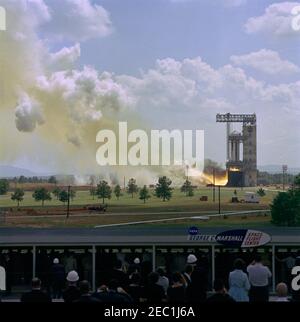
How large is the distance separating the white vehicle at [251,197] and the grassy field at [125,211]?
0.35 metres

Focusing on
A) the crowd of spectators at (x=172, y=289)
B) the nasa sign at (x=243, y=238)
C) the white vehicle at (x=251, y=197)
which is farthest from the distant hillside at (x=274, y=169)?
the crowd of spectators at (x=172, y=289)

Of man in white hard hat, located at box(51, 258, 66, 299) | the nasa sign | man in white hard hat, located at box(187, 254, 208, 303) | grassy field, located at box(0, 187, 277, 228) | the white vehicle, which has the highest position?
the white vehicle

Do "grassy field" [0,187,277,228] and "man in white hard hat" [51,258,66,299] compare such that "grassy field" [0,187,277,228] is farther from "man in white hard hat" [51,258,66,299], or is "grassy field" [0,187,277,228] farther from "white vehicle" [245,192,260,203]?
"man in white hard hat" [51,258,66,299]

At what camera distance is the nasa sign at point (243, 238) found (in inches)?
489

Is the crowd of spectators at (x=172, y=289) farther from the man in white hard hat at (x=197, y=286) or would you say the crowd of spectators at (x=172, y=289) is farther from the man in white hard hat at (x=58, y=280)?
the man in white hard hat at (x=58, y=280)

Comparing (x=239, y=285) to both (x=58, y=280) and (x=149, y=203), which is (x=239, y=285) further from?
(x=149, y=203)

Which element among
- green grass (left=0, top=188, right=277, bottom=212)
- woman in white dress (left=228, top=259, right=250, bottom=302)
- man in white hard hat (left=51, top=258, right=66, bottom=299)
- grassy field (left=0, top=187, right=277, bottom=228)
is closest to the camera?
woman in white dress (left=228, top=259, right=250, bottom=302)

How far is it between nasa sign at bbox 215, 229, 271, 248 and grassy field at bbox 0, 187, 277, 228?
6.32 m

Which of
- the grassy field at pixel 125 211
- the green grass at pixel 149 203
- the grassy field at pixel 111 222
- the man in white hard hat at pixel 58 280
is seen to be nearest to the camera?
the man in white hard hat at pixel 58 280

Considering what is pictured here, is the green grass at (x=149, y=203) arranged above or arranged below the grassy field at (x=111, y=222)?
above

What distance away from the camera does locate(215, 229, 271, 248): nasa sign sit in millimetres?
12422

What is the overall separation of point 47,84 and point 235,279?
13764 millimetres

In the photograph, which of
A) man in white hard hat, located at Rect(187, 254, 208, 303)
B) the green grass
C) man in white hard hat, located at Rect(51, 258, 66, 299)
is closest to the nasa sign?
man in white hard hat, located at Rect(51, 258, 66, 299)
